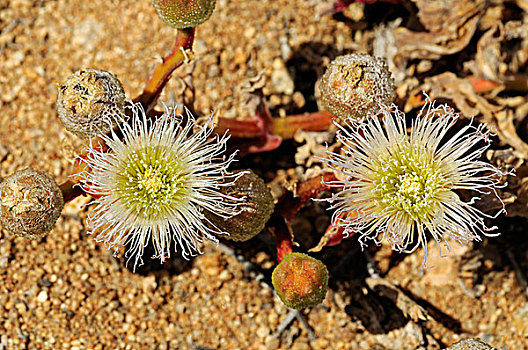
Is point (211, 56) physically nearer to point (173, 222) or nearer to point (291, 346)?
point (173, 222)

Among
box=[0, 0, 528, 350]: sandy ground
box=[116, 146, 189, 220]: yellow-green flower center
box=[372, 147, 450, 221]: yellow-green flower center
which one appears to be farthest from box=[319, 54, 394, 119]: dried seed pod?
box=[0, 0, 528, 350]: sandy ground

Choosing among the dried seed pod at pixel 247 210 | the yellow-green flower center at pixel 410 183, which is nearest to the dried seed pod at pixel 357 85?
the yellow-green flower center at pixel 410 183

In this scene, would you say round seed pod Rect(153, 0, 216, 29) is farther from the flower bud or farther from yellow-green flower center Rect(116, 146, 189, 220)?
the flower bud

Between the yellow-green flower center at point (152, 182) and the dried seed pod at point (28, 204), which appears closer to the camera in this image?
the dried seed pod at point (28, 204)

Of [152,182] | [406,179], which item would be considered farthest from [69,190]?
[406,179]

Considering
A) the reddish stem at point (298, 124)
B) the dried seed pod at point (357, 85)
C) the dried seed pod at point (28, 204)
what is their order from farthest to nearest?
the reddish stem at point (298, 124) → the dried seed pod at point (357, 85) → the dried seed pod at point (28, 204)

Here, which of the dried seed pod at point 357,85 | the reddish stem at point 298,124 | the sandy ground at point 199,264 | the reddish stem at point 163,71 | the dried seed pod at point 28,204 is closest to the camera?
the dried seed pod at point 28,204

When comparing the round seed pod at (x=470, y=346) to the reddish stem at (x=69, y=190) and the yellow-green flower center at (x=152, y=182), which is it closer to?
the yellow-green flower center at (x=152, y=182)

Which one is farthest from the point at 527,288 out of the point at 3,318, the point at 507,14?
the point at 3,318
